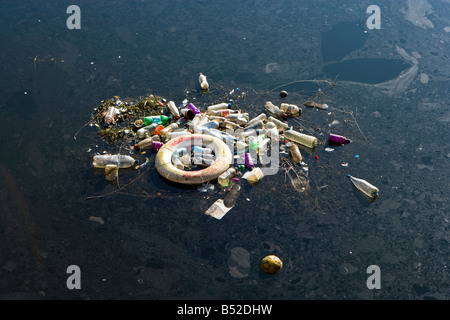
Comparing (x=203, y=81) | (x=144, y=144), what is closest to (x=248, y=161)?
(x=144, y=144)

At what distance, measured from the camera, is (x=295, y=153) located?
242 inches

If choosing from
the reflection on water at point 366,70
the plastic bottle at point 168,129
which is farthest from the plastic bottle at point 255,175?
the reflection on water at point 366,70

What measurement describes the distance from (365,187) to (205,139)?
2.40 metres

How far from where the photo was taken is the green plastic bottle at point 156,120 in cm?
664

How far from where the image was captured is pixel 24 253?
4.99 metres

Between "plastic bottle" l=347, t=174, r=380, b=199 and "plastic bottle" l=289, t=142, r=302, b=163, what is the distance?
79 cm

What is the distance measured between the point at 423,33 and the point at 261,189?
626cm

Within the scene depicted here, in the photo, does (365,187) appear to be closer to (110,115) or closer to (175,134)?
(175,134)

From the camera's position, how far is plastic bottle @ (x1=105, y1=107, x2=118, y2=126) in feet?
22.2

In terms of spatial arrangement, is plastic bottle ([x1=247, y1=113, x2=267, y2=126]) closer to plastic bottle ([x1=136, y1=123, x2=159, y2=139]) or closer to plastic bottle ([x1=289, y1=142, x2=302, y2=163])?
plastic bottle ([x1=289, y1=142, x2=302, y2=163])

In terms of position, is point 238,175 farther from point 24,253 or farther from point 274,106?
point 24,253

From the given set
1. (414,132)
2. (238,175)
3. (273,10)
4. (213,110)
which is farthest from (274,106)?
(273,10)

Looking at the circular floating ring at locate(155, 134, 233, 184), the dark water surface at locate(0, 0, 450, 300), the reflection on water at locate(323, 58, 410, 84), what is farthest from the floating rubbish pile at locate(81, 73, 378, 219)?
the reflection on water at locate(323, 58, 410, 84)

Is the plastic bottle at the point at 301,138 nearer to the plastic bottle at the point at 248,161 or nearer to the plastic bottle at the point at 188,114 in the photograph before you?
the plastic bottle at the point at 248,161
